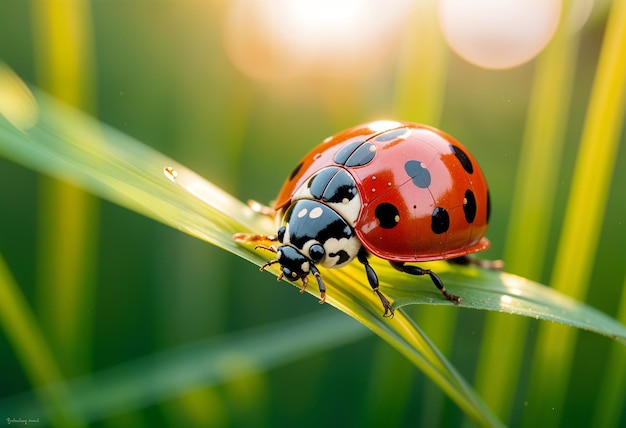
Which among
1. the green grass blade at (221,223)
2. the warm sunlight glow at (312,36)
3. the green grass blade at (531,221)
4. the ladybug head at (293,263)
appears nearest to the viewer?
the green grass blade at (221,223)

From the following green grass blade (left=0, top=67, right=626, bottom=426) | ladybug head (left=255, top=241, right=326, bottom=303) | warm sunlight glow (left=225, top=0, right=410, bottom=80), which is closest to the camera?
green grass blade (left=0, top=67, right=626, bottom=426)

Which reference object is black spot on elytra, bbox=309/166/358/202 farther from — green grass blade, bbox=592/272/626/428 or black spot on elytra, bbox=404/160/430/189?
green grass blade, bbox=592/272/626/428

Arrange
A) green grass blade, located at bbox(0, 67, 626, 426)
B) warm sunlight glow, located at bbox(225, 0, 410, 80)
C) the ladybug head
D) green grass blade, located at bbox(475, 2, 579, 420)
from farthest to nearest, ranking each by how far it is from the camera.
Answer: warm sunlight glow, located at bbox(225, 0, 410, 80) < green grass blade, located at bbox(475, 2, 579, 420) < the ladybug head < green grass blade, located at bbox(0, 67, 626, 426)

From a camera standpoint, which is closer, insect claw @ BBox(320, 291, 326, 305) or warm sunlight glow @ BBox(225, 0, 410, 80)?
insect claw @ BBox(320, 291, 326, 305)

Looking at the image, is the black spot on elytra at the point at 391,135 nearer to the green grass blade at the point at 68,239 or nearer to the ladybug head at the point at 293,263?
the ladybug head at the point at 293,263

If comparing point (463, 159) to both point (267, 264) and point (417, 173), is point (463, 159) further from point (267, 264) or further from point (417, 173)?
point (267, 264)

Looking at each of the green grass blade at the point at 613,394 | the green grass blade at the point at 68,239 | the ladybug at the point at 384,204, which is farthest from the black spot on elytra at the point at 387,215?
the green grass blade at the point at 68,239

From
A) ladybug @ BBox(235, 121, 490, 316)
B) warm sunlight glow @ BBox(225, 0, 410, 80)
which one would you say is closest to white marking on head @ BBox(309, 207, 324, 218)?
ladybug @ BBox(235, 121, 490, 316)
